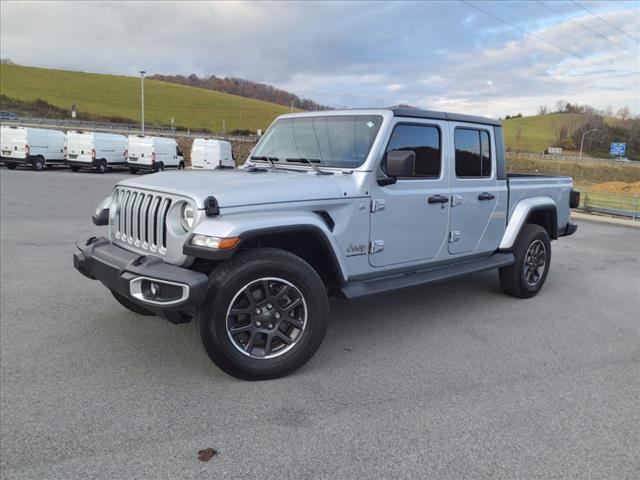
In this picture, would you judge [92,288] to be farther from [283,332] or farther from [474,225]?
[474,225]

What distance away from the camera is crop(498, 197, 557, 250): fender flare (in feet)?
18.6

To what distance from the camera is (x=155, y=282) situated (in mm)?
3268

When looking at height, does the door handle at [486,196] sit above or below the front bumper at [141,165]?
below

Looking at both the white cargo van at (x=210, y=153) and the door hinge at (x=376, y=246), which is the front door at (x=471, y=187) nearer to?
the door hinge at (x=376, y=246)

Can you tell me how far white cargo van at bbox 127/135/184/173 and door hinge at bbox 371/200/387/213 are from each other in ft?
75.5

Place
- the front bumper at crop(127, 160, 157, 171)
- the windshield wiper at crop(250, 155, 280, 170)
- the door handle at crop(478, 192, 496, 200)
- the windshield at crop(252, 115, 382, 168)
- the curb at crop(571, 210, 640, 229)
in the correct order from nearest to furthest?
the windshield at crop(252, 115, 382, 168), the windshield wiper at crop(250, 155, 280, 170), the door handle at crop(478, 192, 496, 200), the curb at crop(571, 210, 640, 229), the front bumper at crop(127, 160, 157, 171)

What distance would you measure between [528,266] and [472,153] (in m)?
1.67

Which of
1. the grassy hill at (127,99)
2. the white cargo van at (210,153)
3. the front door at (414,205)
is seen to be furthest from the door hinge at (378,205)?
the grassy hill at (127,99)

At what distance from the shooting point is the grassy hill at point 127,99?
73.9 meters

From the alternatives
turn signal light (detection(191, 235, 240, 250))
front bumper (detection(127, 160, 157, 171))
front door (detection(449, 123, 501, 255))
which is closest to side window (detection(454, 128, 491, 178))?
front door (detection(449, 123, 501, 255))

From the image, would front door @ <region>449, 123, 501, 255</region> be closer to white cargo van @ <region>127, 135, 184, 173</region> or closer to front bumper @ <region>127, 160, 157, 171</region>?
white cargo van @ <region>127, 135, 184, 173</region>

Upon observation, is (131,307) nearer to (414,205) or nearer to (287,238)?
(287,238)

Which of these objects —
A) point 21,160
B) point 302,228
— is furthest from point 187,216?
point 21,160

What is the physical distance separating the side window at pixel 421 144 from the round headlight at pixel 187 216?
5.99 feet
